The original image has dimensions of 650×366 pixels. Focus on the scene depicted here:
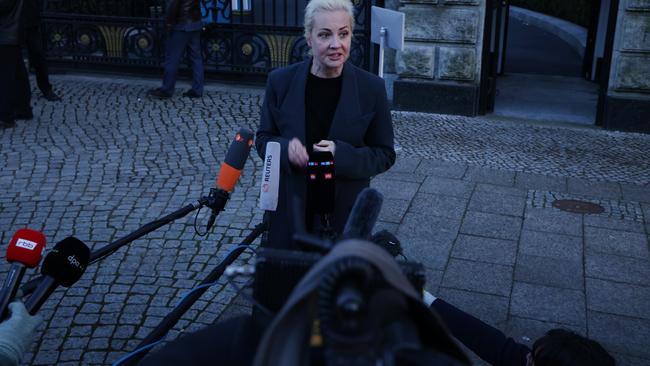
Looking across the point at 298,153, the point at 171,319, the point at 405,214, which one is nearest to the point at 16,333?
the point at 171,319

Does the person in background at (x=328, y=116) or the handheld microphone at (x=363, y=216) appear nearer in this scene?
the handheld microphone at (x=363, y=216)

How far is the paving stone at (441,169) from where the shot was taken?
738 centimetres

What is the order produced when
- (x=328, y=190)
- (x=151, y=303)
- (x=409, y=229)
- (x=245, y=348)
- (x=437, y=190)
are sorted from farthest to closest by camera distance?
(x=437, y=190) < (x=409, y=229) < (x=151, y=303) < (x=328, y=190) < (x=245, y=348)

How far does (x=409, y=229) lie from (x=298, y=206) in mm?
4220

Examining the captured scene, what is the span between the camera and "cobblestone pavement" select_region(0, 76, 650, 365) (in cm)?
449

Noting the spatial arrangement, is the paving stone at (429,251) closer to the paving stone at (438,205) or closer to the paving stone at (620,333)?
the paving stone at (438,205)

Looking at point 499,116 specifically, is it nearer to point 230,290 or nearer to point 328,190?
point 230,290

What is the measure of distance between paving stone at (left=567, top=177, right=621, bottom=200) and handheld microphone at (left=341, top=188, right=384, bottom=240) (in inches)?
214

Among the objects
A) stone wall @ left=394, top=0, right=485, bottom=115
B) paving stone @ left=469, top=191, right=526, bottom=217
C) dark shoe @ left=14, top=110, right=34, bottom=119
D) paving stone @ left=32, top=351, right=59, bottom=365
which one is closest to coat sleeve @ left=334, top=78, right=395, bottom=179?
paving stone @ left=32, top=351, right=59, bottom=365

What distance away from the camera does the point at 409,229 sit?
5.90m

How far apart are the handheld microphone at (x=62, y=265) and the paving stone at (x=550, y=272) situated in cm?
322

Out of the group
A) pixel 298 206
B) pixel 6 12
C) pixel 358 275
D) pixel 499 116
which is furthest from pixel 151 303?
pixel 499 116

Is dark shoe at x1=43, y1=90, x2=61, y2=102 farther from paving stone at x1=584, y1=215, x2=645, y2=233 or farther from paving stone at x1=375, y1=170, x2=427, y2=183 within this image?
paving stone at x1=584, y1=215, x2=645, y2=233

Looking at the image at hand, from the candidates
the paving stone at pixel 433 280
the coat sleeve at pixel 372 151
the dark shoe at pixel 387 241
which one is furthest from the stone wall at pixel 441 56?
the dark shoe at pixel 387 241
